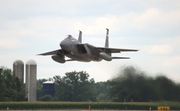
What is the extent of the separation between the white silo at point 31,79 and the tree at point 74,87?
15.6 feet

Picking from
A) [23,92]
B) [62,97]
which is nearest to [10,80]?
[23,92]

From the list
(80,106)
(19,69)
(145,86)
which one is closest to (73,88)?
(19,69)

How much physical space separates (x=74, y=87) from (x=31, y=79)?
8.61 meters

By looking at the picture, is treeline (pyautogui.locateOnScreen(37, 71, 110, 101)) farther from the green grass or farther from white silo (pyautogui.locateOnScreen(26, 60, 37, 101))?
the green grass

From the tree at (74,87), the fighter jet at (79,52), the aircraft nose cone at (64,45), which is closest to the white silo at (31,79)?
the tree at (74,87)

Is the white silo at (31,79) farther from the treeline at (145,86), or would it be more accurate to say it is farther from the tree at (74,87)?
the treeline at (145,86)

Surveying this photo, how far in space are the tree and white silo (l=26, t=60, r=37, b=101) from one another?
15.6ft

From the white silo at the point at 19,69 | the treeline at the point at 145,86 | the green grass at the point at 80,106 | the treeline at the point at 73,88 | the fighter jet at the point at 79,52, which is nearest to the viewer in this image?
the fighter jet at the point at 79,52

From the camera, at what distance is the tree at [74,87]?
90.6m

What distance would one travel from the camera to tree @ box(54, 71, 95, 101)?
90.6 m

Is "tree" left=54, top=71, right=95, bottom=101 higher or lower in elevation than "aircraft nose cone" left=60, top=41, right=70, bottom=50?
lower

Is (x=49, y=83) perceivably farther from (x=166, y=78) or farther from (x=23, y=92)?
(x=166, y=78)

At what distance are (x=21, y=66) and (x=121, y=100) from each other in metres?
42.2

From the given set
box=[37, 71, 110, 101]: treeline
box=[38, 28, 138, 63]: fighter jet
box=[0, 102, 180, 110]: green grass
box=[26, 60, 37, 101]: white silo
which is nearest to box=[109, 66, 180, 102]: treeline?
box=[0, 102, 180, 110]: green grass
